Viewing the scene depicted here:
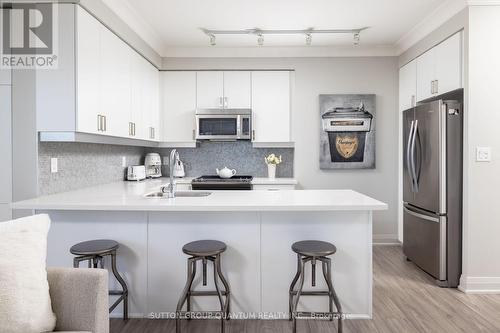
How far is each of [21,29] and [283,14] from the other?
224 centimetres

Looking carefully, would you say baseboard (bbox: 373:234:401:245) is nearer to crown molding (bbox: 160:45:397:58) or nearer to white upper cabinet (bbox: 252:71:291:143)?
white upper cabinet (bbox: 252:71:291:143)

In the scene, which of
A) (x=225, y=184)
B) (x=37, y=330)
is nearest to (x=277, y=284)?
(x=37, y=330)

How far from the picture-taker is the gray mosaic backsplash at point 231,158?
14.8ft

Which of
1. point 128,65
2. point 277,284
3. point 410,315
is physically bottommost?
point 410,315

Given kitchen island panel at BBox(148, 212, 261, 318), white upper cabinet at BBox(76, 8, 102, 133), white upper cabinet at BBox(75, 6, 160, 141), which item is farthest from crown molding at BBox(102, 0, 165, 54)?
kitchen island panel at BBox(148, 212, 261, 318)

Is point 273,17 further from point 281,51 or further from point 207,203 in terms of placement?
point 207,203

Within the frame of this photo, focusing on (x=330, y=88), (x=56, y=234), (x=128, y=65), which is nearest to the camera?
(x=56, y=234)

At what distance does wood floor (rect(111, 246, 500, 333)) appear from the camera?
220 cm

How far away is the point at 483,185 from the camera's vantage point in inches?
108

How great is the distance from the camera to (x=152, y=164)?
14.0ft

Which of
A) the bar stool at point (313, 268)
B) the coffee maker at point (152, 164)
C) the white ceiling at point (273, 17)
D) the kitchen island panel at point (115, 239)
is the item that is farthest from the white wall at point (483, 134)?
the coffee maker at point (152, 164)

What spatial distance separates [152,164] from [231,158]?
3.49ft

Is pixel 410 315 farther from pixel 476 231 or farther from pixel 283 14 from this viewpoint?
pixel 283 14

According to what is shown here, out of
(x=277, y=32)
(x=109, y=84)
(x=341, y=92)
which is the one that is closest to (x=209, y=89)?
(x=277, y=32)
